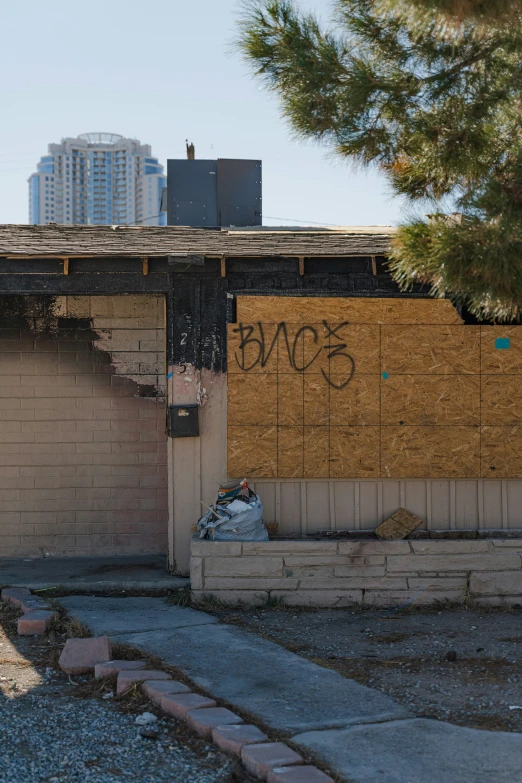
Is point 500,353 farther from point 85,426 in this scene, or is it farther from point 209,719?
point 209,719

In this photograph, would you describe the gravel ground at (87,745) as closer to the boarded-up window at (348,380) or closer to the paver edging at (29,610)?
the paver edging at (29,610)

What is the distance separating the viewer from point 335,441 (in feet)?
30.1

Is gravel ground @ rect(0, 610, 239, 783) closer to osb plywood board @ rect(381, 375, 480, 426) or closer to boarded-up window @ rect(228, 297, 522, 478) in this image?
boarded-up window @ rect(228, 297, 522, 478)

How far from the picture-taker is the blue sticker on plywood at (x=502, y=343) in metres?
9.20

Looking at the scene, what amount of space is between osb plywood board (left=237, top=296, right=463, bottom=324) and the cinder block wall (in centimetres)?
170

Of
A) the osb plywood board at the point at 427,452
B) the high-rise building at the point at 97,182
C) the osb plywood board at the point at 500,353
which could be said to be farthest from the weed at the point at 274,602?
the high-rise building at the point at 97,182

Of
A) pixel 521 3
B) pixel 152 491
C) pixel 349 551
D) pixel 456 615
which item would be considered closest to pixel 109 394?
pixel 152 491

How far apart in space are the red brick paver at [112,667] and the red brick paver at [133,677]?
0.45 ft


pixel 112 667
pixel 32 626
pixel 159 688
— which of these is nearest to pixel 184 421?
pixel 32 626

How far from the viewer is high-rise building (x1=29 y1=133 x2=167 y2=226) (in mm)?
114938

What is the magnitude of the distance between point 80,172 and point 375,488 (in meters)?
116

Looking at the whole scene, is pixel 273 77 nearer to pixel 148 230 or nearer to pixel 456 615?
Answer: pixel 148 230

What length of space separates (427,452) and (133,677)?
424 cm

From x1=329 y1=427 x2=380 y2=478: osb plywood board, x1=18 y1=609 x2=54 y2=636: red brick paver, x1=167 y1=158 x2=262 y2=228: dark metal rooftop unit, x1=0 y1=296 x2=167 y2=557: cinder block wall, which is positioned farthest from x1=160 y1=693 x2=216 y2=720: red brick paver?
x1=167 y1=158 x2=262 y2=228: dark metal rooftop unit
